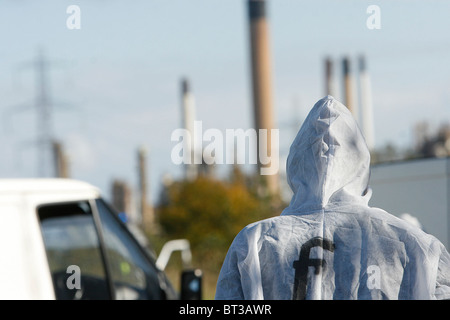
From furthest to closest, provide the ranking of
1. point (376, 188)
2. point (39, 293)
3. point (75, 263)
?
point (376, 188) → point (75, 263) → point (39, 293)

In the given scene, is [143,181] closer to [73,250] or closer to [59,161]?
[59,161]

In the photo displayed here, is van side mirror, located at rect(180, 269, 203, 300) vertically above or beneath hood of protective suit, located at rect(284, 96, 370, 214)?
Answer: beneath

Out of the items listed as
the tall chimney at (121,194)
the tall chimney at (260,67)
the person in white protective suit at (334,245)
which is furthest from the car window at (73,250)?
the tall chimney at (121,194)

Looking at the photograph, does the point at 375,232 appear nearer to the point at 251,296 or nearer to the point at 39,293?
the point at 251,296

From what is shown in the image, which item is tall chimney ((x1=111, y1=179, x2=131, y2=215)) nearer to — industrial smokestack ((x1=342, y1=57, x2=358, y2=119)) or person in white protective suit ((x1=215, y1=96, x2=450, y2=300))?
industrial smokestack ((x1=342, y1=57, x2=358, y2=119))

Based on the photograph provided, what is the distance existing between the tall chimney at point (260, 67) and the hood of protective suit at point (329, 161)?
38.4 meters

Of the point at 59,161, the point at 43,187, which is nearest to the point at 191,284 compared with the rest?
the point at 43,187

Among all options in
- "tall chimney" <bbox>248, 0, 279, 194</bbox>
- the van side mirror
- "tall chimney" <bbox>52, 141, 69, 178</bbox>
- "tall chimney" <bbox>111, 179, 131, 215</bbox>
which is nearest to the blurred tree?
"tall chimney" <bbox>248, 0, 279, 194</bbox>

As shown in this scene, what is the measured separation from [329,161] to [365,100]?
42.1 m

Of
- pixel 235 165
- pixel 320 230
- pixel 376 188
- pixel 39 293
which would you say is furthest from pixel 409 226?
pixel 235 165

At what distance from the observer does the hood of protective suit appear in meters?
2.83

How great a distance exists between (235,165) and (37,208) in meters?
36.5

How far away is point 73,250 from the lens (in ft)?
16.0

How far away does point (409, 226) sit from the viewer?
108 inches
